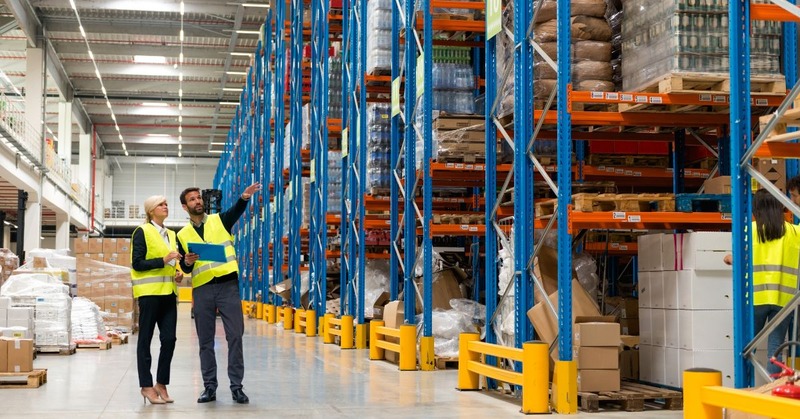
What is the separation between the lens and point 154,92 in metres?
37.1

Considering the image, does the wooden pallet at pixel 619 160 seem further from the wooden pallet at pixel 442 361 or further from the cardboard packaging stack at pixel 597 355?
the cardboard packaging stack at pixel 597 355

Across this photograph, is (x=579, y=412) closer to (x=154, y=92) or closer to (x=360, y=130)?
(x=360, y=130)

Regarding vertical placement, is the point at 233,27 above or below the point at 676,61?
above

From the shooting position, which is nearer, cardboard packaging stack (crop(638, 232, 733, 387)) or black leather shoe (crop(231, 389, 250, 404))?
cardboard packaging stack (crop(638, 232, 733, 387))

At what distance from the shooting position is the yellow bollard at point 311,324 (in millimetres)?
15820

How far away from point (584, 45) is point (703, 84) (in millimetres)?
1181

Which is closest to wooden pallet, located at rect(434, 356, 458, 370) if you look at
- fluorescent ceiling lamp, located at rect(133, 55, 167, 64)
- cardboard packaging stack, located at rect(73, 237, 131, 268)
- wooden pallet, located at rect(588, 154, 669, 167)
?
wooden pallet, located at rect(588, 154, 669, 167)

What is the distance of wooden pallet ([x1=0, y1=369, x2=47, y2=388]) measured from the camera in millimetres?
8250

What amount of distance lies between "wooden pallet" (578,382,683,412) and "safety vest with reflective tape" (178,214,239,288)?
273 cm

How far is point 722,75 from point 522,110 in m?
1.50

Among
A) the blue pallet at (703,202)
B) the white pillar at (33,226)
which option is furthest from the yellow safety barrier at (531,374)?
the white pillar at (33,226)

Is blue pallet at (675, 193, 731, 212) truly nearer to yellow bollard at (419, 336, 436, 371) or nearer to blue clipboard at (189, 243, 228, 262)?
yellow bollard at (419, 336, 436, 371)

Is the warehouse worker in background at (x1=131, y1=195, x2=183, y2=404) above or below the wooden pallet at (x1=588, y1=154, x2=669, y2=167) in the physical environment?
below

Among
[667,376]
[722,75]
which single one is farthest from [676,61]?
[667,376]
